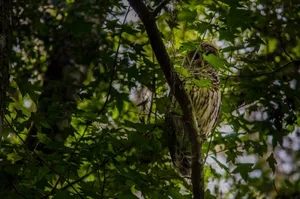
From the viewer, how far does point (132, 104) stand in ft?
11.8

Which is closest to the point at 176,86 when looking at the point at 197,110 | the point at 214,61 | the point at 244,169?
the point at 214,61

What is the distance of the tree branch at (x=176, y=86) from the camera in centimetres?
226

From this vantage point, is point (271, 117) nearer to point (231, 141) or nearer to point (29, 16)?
point (231, 141)

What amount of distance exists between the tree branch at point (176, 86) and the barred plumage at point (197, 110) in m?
0.17

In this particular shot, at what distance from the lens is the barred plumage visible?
317 cm

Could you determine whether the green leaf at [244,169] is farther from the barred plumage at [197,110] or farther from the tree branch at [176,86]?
the tree branch at [176,86]

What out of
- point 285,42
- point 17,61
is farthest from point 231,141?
point 17,61

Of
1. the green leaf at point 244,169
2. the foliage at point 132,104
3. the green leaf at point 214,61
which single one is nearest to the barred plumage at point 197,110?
the foliage at point 132,104

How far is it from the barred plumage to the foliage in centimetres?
9

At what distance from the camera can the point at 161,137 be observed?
317cm

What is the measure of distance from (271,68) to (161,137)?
3.50 feet

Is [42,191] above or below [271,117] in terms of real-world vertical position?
below

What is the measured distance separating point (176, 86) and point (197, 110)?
117cm

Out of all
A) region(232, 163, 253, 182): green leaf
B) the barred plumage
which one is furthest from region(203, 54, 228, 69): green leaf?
region(232, 163, 253, 182): green leaf
